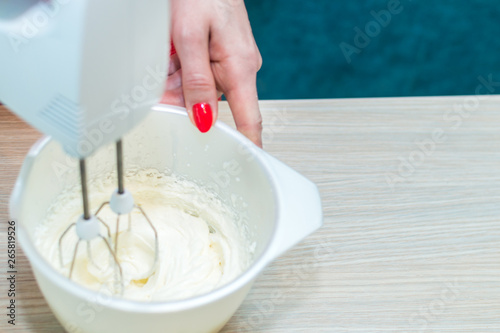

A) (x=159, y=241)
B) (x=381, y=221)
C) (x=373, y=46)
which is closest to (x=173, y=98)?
(x=159, y=241)

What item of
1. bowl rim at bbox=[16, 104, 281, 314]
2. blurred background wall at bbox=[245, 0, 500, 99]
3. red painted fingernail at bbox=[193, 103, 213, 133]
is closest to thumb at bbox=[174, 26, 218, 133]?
red painted fingernail at bbox=[193, 103, 213, 133]

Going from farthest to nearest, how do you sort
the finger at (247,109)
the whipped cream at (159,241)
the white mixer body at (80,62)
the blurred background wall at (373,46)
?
the blurred background wall at (373,46)
the finger at (247,109)
the whipped cream at (159,241)
the white mixer body at (80,62)

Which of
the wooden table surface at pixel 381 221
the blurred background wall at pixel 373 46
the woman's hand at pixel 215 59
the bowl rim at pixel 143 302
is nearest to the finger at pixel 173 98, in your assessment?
the woman's hand at pixel 215 59

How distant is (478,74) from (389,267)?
4.11 ft

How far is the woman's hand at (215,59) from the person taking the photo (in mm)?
598

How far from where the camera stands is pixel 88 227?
427 mm

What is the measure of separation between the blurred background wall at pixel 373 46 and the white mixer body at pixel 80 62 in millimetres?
1218

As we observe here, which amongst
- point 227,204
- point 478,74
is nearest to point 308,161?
point 227,204

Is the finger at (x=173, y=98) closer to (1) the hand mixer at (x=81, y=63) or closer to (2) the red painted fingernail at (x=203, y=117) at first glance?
(2) the red painted fingernail at (x=203, y=117)

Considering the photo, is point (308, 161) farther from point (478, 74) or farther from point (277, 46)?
point (478, 74)

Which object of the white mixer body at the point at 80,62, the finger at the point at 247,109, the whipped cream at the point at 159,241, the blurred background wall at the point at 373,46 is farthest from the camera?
the blurred background wall at the point at 373,46

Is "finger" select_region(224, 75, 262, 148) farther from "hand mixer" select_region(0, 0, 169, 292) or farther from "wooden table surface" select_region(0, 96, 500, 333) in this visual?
"hand mixer" select_region(0, 0, 169, 292)

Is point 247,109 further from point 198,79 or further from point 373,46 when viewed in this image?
point 373,46

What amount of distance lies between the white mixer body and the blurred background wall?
1.22m
